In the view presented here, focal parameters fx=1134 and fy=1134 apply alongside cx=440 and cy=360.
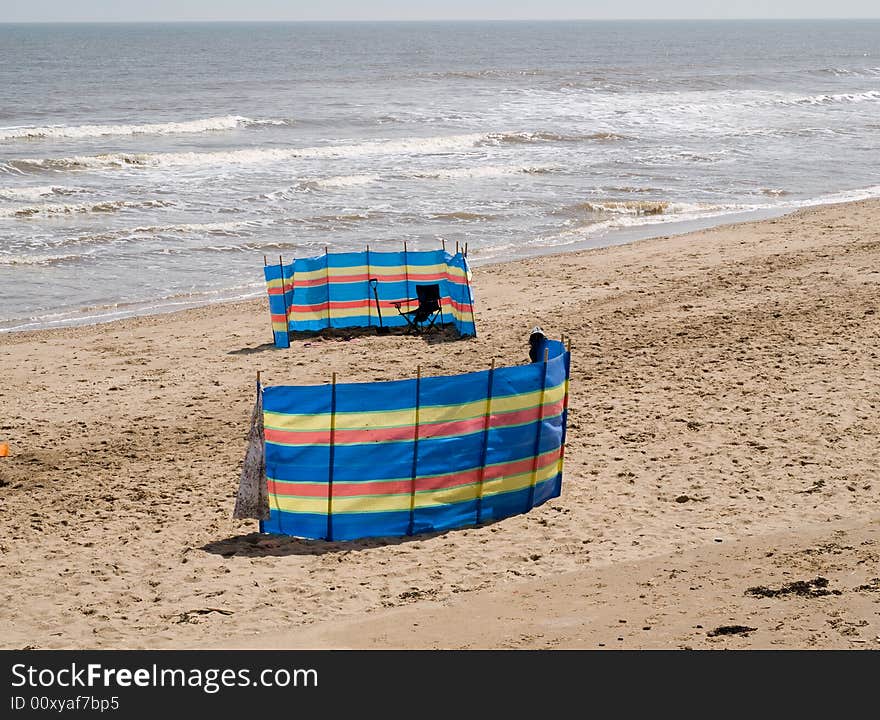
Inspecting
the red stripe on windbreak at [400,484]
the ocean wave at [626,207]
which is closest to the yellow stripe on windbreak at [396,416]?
the red stripe on windbreak at [400,484]

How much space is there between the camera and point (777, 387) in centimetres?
1133

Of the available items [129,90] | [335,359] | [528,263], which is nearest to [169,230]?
[528,263]

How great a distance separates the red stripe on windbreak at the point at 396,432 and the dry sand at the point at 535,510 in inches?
30.8

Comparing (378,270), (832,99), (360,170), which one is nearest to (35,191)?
(360,170)

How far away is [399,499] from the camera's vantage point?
8.38 m

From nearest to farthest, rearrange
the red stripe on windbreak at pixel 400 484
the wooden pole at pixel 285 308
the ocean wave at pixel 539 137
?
the red stripe on windbreak at pixel 400 484, the wooden pole at pixel 285 308, the ocean wave at pixel 539 137

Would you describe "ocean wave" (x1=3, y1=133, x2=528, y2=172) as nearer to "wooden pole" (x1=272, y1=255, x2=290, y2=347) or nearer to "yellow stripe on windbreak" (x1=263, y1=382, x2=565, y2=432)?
"wooden pole" (x1=272, y1=255, x2=290, y2=347)

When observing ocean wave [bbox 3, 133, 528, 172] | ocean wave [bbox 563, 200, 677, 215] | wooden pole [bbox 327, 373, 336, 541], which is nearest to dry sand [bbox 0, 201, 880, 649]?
wooden pole [bbox 327, 373, 336, 541]

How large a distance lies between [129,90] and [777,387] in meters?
52.5

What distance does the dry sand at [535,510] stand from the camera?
22.6ft

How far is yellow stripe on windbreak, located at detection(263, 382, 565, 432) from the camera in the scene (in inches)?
316

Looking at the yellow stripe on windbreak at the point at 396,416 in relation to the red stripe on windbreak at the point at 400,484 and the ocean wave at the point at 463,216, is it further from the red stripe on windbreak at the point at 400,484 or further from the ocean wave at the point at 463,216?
the ocean wave at the point at 463,216

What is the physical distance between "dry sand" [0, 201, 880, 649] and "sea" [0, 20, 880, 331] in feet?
15.7
